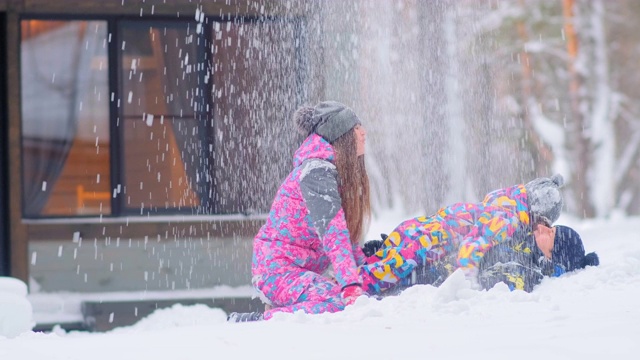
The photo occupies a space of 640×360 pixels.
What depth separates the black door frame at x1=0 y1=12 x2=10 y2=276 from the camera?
948cm

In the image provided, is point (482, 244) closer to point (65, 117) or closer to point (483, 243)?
point (483, 243)

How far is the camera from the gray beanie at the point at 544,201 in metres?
6.10

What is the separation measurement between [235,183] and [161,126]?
33.5 inches

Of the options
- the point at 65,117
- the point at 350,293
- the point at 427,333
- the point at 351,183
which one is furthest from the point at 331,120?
the point at 65,117

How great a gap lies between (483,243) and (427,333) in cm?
145

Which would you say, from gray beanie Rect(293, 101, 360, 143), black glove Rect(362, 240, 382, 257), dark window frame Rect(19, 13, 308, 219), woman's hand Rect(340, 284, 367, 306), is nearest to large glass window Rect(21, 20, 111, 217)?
dark window frame Rect(19, 13, 308, 219)

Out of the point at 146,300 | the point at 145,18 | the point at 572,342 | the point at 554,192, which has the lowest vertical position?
the point at 146,300

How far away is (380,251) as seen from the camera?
6195mm

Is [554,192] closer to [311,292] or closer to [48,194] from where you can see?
[311,292]

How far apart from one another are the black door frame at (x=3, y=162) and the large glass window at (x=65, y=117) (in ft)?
0.53

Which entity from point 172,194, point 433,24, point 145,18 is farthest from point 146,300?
point 433,24

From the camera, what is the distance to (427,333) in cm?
449

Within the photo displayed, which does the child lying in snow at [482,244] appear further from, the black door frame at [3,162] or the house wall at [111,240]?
the black door frame at [3,162]

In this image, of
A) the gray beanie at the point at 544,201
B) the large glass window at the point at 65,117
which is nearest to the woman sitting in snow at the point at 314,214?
the gray beanie at the point at 544,201
